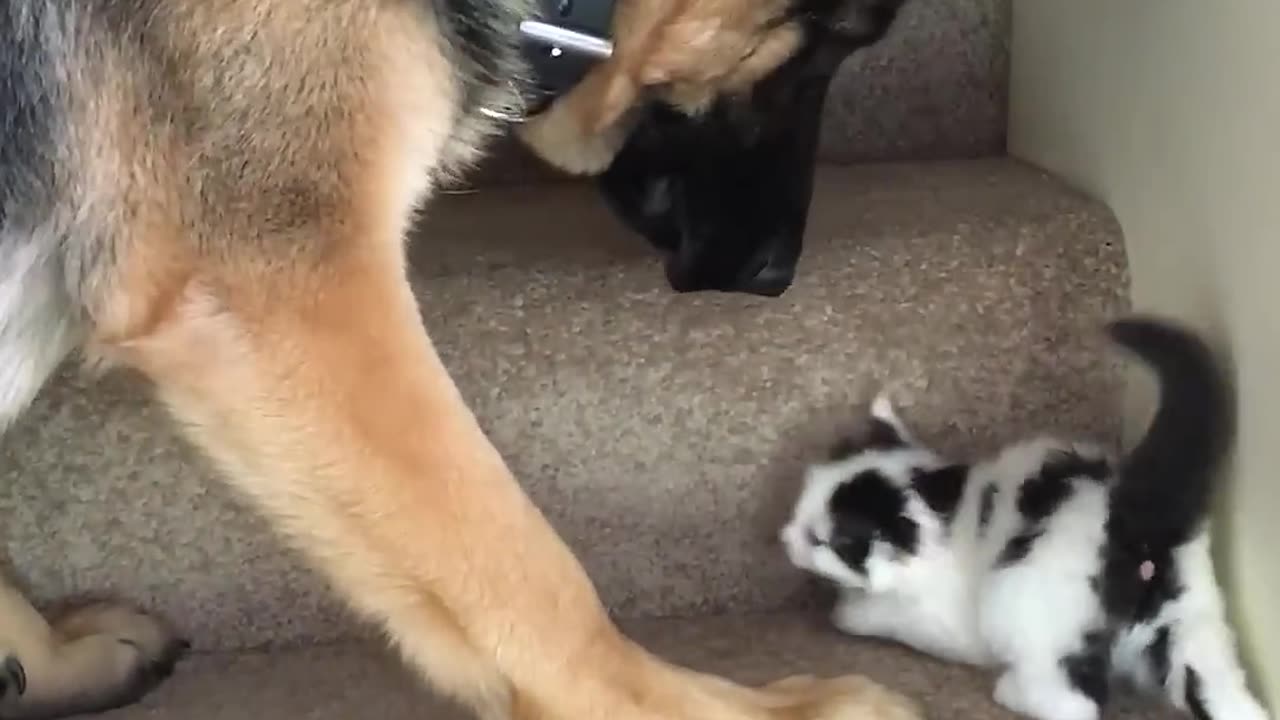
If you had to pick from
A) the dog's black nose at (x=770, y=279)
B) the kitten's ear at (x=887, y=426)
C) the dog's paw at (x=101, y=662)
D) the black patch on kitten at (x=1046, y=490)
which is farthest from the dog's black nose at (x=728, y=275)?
the dog's paw at (x=101, y=662)

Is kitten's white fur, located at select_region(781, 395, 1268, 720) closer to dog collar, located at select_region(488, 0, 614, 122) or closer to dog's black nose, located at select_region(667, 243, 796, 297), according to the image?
dog's black nose, located at select_region(667, 243, 796, 297)

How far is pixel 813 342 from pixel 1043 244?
0.71ft

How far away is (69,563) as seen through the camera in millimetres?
1327

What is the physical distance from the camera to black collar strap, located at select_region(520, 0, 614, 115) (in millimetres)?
1136

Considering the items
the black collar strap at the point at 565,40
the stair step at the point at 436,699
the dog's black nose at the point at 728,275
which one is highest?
the black collar strap at the point at 565,40

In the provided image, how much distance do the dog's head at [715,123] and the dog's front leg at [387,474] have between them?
0.95 feet

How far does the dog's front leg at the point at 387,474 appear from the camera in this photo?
3.20ft

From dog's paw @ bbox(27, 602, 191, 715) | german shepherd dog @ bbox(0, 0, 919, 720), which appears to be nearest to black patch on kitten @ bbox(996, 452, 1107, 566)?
german shepherd dog @ bbox(0, 0, 919, 720)

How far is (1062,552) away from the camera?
1.17 m

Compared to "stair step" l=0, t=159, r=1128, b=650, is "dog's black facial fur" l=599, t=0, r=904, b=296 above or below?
above

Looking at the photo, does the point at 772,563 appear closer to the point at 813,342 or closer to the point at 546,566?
the point at 813,342

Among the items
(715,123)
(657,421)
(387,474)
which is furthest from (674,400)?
(387,474)

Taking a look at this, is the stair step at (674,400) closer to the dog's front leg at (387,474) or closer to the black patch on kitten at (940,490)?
the black patch on kitten at (940,490)

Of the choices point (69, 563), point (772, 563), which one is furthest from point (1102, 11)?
point (69, 563)
